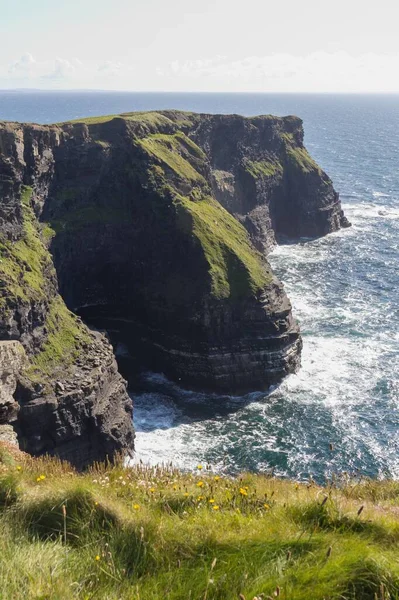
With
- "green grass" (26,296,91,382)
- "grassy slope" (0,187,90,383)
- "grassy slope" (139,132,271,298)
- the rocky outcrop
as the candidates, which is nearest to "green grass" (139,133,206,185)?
"grassy slope" (139,132,271,298)

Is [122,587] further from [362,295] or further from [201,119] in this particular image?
[201,119]

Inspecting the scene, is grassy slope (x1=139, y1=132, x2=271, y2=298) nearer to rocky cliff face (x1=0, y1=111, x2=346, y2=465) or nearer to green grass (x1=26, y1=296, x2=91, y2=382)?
rocky cliff face (x1=0, y1=111, x2=346, y2=465)

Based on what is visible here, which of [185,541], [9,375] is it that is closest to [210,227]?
[9,375]

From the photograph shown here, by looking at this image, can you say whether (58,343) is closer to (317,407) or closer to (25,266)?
(25,266)

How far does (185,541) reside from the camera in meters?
8.69

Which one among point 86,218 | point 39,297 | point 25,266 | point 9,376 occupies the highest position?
point 86,218

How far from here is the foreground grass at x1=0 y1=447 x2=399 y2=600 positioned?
7.23m

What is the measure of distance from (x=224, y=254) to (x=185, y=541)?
5557cm

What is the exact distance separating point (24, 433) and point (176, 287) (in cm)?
2726

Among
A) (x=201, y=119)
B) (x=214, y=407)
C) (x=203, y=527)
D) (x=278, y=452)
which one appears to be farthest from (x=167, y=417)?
(x=201, y=119)

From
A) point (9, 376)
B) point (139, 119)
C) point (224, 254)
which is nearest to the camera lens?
point (9, 376)

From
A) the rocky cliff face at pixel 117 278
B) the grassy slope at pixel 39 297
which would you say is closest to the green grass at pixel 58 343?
the grassy slope at pixel 39 297

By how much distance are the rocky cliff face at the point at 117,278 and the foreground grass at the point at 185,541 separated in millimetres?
29509

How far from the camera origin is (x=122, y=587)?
772 centimetres
